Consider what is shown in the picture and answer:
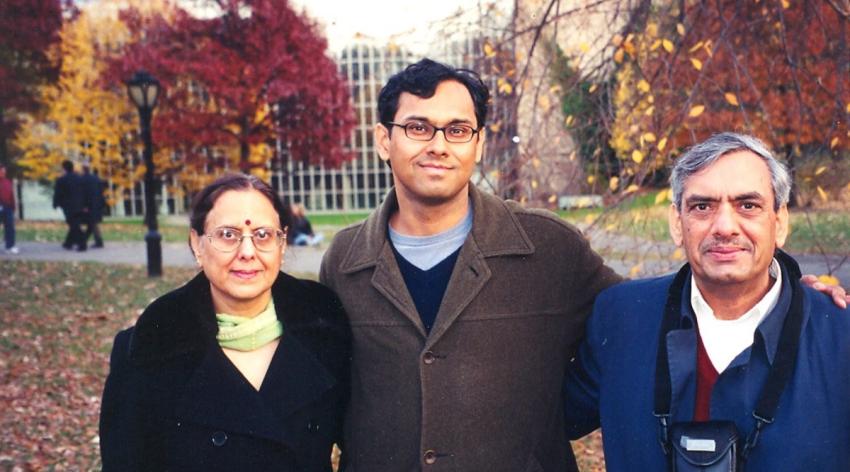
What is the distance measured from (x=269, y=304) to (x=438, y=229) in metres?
0.67

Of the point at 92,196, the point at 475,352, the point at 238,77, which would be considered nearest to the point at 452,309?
the point at 475,352

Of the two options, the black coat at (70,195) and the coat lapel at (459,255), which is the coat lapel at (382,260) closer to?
the coat lapel at (459,255)

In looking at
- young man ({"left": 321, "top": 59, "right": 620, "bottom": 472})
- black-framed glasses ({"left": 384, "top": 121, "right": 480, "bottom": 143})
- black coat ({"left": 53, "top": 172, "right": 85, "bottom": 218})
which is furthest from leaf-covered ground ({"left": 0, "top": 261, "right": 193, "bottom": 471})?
black-framed glasses ({"left": 384, "top": 121, "right": 480, "bottom": 143})

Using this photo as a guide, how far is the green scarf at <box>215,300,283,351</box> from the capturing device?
2.84 metres

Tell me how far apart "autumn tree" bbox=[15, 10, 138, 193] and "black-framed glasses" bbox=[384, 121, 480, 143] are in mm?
26201

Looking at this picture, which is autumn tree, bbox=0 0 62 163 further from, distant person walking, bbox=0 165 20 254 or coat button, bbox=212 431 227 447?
coat button, bbox=212 431 227 447

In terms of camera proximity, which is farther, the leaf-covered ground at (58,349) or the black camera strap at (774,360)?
the leaf-covered ground at (58,349)

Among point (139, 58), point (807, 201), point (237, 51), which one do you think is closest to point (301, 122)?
point (237, 51)

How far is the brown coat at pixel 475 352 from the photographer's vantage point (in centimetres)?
288

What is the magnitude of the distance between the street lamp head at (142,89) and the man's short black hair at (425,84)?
39.8 ft

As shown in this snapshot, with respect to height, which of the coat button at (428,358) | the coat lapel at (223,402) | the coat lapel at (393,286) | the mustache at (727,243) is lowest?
the coat lapel at (223,402)

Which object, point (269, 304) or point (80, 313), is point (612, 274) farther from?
point (80, 313)

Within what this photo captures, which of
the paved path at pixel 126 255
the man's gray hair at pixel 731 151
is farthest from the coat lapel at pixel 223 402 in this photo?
the paved path at pixel 126 255

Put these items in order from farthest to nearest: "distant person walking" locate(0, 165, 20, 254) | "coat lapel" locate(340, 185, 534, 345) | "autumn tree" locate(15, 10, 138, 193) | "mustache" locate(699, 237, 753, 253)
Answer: "autumn tree" locate(15, 10, 138, 193) → "distant person walking" locate(0, 165, 20, 254) → "coat lapel" locate(340, 185, 534, 345) → "mustache" locate(699, 237, 753, 253)
